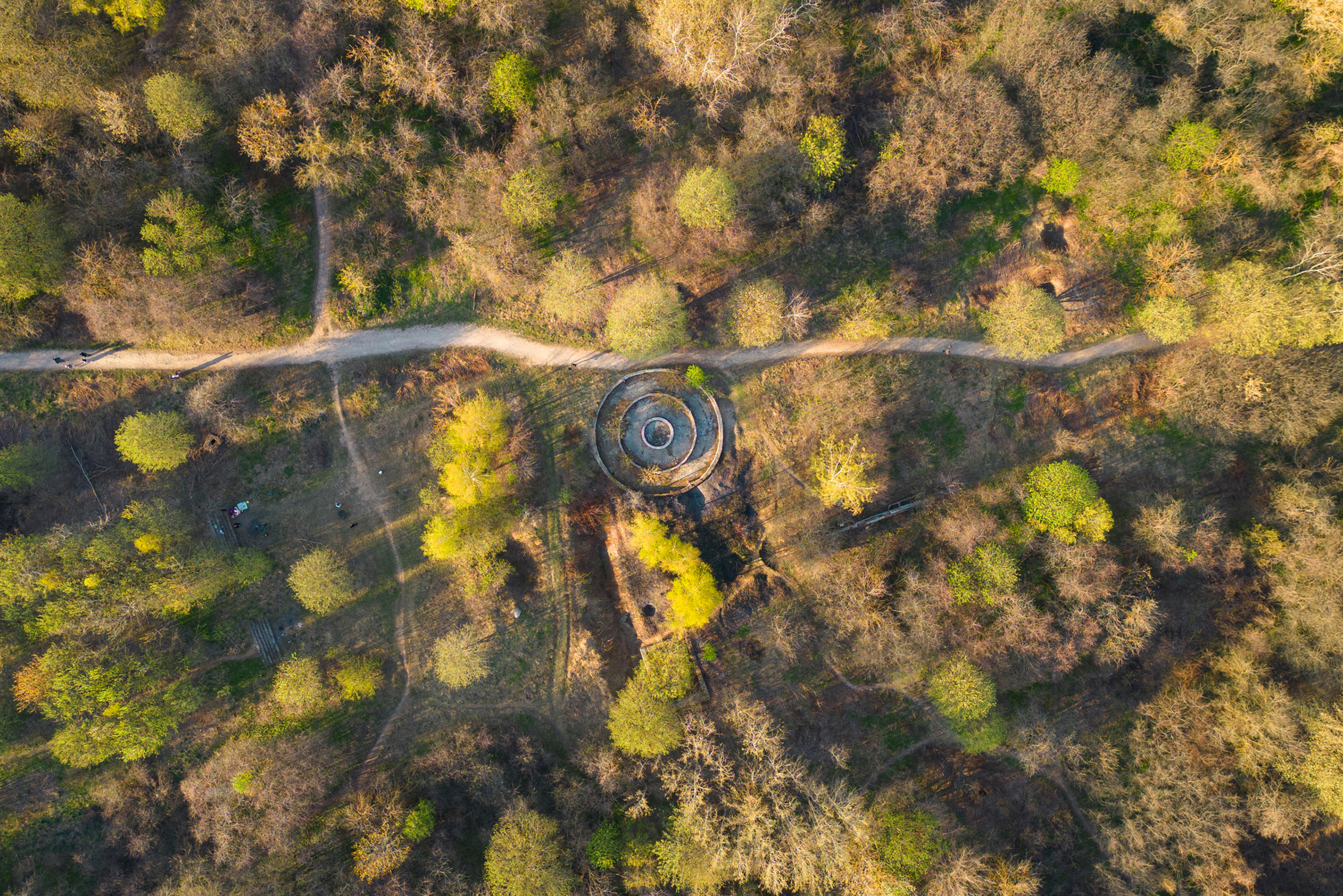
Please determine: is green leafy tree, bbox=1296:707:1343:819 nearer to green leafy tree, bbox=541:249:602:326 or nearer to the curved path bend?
the curved path bend

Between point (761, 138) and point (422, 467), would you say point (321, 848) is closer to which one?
point (422, 467)

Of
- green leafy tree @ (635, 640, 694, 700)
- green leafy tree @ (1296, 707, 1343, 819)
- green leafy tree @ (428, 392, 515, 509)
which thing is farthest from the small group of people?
green leafy tree @ (1296, 707, 1343, 819)

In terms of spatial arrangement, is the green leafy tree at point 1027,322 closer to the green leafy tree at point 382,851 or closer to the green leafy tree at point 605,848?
the green leafy tree at point 605,848

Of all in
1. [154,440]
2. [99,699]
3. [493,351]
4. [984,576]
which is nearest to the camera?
[99,699]

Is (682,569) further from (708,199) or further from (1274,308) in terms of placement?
(1274,308)

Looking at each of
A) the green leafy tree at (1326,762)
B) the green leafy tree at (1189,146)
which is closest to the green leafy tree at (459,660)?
the green leafy tree at (1326,762)

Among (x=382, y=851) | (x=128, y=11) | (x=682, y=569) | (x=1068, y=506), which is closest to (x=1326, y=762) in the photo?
(x=1068, y=506)
